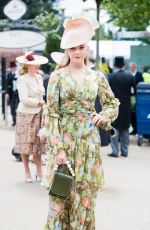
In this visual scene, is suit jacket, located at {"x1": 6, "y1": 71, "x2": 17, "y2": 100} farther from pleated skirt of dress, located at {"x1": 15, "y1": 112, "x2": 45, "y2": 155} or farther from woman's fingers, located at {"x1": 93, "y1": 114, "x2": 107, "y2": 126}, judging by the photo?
woman's fingers, located at {"x1": 93, "y1": 114, "x2": 107, "y2": 126}

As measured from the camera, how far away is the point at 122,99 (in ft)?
41.6

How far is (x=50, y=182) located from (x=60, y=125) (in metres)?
0.42

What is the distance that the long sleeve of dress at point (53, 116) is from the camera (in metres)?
4.95

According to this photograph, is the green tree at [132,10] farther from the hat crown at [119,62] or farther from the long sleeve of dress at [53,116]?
the long sleeve of dress at [53,116]

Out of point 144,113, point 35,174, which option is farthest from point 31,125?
point 144,113

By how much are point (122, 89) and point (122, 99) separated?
0.71 ft

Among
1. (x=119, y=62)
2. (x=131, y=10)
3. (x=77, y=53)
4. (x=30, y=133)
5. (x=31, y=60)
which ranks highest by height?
(x=77, y=53)

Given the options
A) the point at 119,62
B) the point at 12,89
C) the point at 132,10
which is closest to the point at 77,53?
the point at 119,62

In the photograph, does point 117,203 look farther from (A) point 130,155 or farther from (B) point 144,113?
(B) point 144,113

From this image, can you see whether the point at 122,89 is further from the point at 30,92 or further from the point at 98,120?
the point at 98,120

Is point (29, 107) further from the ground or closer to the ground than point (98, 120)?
closer to the ground

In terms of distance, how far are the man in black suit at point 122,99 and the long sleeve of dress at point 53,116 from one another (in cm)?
740

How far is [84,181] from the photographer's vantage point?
16.5 feet

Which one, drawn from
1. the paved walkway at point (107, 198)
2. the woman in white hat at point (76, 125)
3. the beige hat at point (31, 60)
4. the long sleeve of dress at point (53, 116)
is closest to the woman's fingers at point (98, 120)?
the woman in white hat at point (76, 125)
